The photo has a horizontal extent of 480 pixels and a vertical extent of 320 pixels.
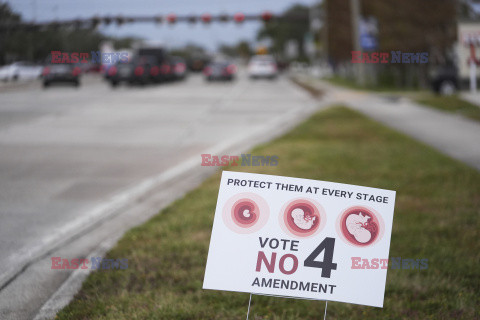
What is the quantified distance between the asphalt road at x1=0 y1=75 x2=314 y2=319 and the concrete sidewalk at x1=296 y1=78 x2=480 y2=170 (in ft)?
7.36

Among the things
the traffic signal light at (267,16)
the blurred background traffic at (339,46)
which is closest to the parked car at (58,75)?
the blurred background traffic at (339,46)

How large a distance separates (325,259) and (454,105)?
57.0 ft

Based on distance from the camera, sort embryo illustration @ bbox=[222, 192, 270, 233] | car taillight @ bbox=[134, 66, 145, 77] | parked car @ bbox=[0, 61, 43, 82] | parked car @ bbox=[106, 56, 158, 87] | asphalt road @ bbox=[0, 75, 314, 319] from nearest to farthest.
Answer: embryo illustration @ bbox=[222, 192, 270, 233], asphalt road @ bbox=[0, 75, 314, 319], parked car @ bbox=[106, 56, 158, 87], car taillight @ bbox=[134, 66, 145, 77], parked car @ bbox=[0, 61, 43, 82]

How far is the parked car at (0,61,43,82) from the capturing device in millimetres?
49844

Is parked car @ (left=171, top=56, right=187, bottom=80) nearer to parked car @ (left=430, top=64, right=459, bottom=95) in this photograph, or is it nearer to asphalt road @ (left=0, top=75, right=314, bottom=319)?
asphalt road @ (left=0, top=75, right=314, bottom=319)

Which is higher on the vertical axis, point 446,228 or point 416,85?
point 446,228

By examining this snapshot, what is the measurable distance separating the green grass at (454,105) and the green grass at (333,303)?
885 centimetres

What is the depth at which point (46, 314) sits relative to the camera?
393 cm

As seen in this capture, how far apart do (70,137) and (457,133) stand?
8123mm

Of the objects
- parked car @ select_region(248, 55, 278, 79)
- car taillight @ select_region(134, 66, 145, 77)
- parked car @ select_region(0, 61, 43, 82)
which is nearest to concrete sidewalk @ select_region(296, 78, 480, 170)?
Result: car taillight @ select_region(134, 66, 145, 77)

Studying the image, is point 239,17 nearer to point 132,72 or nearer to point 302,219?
point 132,72

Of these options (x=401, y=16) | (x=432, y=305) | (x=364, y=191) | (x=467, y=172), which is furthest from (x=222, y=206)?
(x=401, y=16)

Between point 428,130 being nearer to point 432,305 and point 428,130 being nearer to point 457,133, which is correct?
point 457,133

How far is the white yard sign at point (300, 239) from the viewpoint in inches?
133
